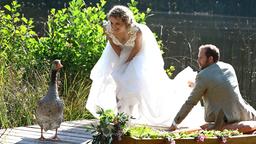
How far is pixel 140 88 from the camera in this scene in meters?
7.47

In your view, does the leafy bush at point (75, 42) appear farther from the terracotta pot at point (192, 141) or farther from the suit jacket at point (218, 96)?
the terracotta pot at point (192, 141)

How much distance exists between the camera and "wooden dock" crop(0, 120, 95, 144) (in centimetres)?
646

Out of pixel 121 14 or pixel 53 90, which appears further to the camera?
pixel 121 14

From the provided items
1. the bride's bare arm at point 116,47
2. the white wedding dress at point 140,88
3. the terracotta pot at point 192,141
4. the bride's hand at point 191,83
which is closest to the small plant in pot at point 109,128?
the terracotta pot at point 192,141

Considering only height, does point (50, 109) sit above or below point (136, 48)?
below

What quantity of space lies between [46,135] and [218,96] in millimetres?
1671

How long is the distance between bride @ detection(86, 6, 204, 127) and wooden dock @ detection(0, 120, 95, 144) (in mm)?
521

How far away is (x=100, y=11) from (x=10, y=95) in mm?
2442

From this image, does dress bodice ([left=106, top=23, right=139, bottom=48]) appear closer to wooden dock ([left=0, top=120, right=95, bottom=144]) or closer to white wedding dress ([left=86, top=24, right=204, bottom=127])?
white wedding dress ([left=86, top=24, right=204, bottom=127])

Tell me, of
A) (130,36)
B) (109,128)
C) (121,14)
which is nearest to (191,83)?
(130,36)

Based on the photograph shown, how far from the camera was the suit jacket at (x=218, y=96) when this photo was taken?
6.54m

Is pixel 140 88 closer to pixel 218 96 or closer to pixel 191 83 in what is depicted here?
pixel 191 83

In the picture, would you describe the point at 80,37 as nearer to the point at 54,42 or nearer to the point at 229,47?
the point at 54,42

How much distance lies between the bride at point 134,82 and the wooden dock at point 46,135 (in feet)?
1.71
